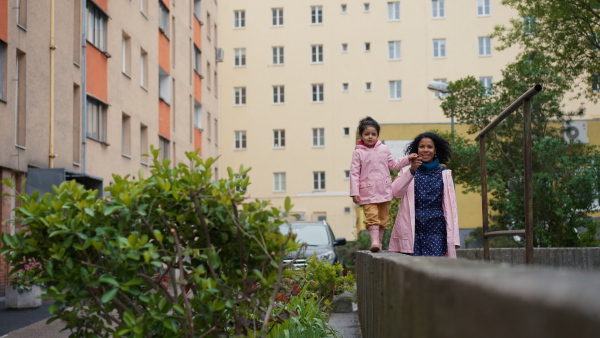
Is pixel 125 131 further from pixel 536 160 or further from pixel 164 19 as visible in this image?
pixel 536 160

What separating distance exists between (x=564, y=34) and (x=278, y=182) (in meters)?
33.5

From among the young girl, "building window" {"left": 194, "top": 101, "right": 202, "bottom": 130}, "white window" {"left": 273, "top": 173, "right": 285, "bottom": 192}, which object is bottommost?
the young girl

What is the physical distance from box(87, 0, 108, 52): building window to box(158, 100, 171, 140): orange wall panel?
24.0 ft

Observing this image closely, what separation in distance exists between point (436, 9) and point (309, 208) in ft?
51.5

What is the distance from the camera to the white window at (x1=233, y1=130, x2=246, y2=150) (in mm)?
57594

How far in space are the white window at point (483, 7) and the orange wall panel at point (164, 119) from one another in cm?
2968

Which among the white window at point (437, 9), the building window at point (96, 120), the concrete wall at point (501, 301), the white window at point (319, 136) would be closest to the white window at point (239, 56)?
the white window at point (319, 136)

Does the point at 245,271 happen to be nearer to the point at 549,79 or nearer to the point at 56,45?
the point at 56,45

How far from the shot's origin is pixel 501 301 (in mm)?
1358

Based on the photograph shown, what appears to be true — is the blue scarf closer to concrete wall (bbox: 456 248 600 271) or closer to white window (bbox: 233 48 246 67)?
concrete wall (bbox: 456 248 600 271)

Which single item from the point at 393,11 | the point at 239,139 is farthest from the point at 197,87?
the point at 393,11

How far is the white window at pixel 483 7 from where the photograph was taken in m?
57.2

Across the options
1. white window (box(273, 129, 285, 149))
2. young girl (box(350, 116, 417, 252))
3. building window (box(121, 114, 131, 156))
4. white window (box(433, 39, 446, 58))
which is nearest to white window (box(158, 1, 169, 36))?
building window (box(121, 114, 131, 156))

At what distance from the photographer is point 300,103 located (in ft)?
188
